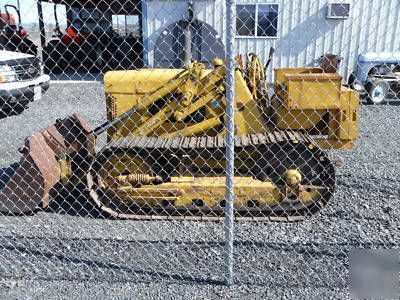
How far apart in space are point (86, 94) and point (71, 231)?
8527 millimetres

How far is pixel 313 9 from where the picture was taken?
13.3 meters

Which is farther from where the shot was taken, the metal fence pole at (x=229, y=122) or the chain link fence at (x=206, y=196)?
the chain link fence at (x=206, y=196)

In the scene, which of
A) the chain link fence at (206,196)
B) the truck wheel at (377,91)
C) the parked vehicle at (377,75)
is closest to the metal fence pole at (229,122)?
the chain link fence at (206,196)

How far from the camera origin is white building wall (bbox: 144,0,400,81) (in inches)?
521

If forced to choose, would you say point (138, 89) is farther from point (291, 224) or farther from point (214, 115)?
point (291, 224)

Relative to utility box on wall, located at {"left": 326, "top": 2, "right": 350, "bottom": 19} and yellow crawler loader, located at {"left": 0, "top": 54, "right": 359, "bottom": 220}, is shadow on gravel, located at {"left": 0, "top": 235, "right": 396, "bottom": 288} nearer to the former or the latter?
yellow crawler loader, located at {"left": 0, "top": 54, "right": 359, "bottom": 220}

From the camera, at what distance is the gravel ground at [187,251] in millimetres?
3506

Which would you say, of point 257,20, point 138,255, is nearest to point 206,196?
point 138,255

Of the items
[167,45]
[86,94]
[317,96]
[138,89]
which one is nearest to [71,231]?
[138,89]

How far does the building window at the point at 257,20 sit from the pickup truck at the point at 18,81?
624cm

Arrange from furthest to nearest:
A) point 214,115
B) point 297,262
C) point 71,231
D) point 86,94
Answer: point 86,94 < point 214,115 < point 71,231 < point 297,262

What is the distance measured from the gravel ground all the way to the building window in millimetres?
8524

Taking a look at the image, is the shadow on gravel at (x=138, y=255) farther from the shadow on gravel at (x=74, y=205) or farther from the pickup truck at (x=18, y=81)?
the pickup truck at (x=18, y=81)

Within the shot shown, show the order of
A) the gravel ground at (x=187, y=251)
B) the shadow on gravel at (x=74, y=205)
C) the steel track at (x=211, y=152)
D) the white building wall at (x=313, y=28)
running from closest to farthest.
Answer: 1. the gravel ground at (x=187, y=251)
2. the steel track at (x=211, y=152)
3. the shadow on gravel at (x=74, y=205)
4. the white building wall at (x=313, y=28)
